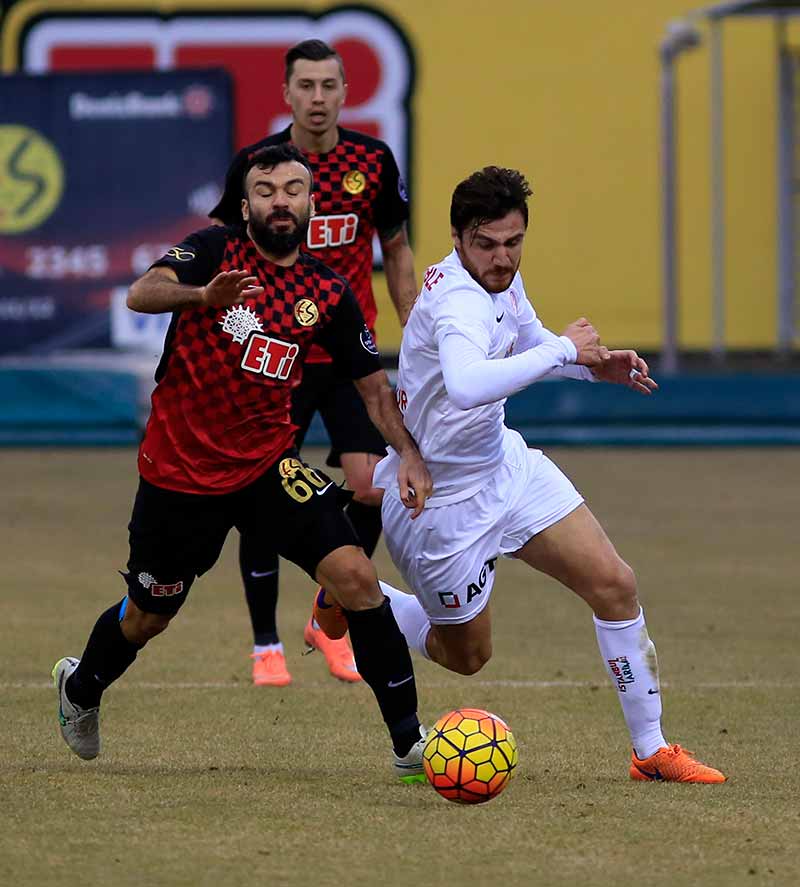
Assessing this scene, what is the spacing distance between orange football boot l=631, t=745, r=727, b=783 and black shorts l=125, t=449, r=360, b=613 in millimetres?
1183

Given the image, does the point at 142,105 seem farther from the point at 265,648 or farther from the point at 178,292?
the point at 178,292

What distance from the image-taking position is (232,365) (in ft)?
19.8

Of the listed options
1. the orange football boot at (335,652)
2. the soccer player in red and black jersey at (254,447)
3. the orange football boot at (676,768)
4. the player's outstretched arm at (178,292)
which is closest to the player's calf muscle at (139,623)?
the soccer player in red and black jersey at (254,447)

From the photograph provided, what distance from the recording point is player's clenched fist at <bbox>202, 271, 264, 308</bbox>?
5645 millimetres

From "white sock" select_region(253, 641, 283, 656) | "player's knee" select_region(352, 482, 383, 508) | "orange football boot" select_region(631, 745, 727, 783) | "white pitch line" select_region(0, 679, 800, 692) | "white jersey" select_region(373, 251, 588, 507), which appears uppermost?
"white jersey" select_region(373, 251, 588, 507)

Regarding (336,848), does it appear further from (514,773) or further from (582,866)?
(514,773)

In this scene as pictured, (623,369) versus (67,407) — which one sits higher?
(623,369)

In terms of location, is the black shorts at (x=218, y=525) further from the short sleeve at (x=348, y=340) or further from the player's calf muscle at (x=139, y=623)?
the short sleeve at (x=348, y=340)

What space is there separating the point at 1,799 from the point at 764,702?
3184 mm

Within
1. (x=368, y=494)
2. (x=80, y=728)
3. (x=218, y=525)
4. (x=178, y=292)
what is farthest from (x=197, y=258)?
(x=368, y=494)

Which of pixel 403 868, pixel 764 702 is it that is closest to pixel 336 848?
pixel 403 868

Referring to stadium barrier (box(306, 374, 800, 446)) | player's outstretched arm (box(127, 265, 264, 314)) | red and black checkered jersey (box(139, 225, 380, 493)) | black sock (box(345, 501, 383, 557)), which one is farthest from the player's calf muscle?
stadium barrier (box(306, 374, 800, 446))

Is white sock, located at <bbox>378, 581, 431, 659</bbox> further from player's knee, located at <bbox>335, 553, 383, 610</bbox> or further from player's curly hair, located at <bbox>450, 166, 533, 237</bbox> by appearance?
player's curly hair, located at <bbox>450, 166, 533, 237</bbox>

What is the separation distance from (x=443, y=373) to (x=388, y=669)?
0.95 metres
